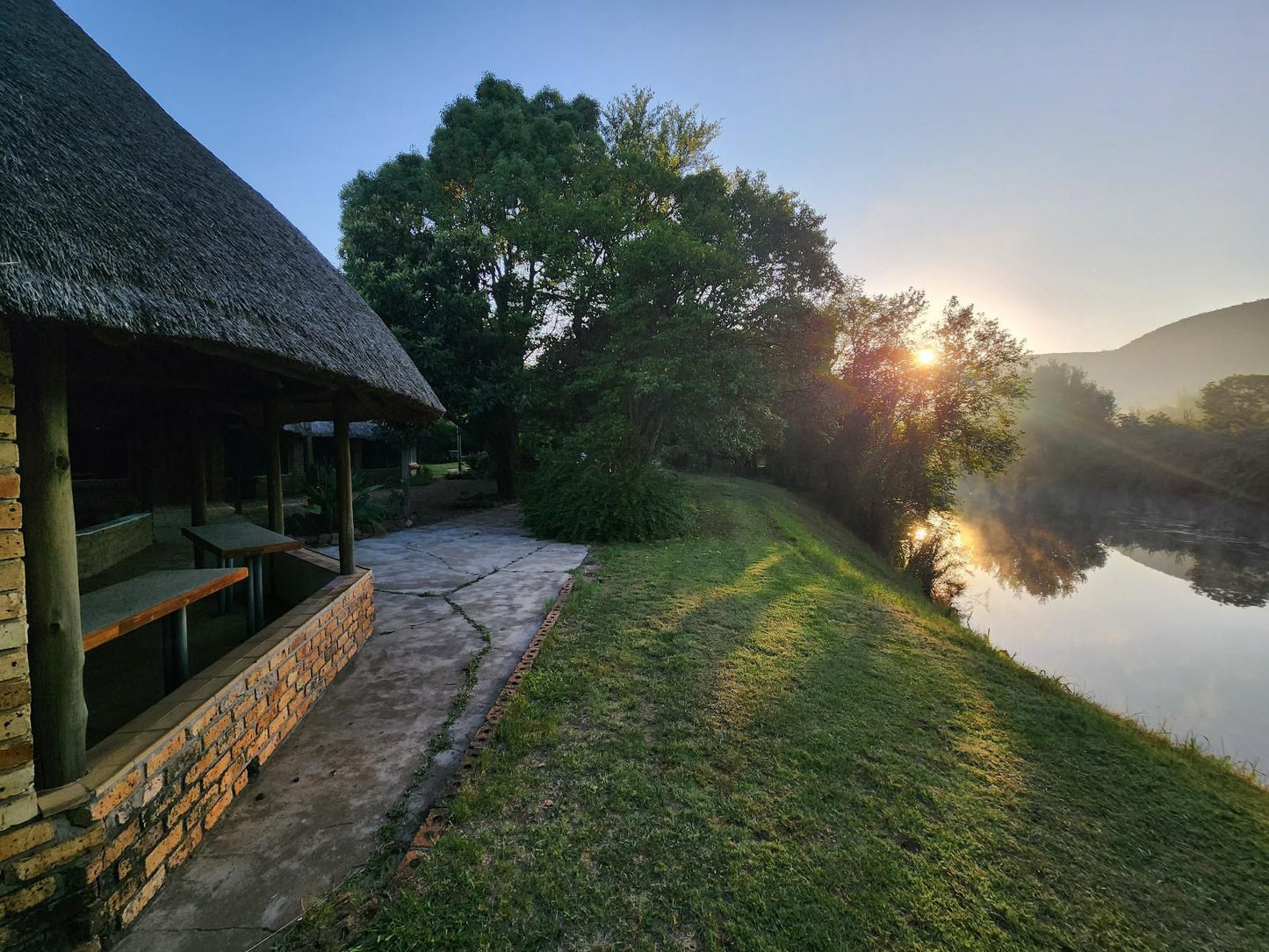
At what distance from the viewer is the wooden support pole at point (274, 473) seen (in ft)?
17.1

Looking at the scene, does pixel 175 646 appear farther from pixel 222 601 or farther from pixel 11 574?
pixel 222 601

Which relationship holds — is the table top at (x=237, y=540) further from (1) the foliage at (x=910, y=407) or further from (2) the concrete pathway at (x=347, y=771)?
(1) the foliage at (x=910, y=407)

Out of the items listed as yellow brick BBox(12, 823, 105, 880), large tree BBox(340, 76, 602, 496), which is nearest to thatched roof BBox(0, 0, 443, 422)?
yellow brick BBox(12, 823, 105, 880)

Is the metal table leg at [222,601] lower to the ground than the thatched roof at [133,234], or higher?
lower

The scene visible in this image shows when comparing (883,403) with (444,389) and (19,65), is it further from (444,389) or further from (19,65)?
(19,65)

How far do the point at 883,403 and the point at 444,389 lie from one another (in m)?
15.2

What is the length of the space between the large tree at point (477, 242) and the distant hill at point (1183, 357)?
60.4m

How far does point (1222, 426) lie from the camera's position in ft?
98.6

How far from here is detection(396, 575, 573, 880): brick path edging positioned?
212 cm

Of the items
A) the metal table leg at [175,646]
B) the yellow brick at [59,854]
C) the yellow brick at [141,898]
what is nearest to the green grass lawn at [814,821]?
the yellow brick at [141,898]

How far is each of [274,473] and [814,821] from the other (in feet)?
19.1

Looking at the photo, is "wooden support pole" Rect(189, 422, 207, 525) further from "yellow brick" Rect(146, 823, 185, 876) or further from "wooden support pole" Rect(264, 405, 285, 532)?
"yellow brick" Rect(146, 823, 185, 876)

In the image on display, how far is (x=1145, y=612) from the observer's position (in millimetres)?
10906

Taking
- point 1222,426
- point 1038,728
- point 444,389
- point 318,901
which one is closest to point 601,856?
point 318,901
